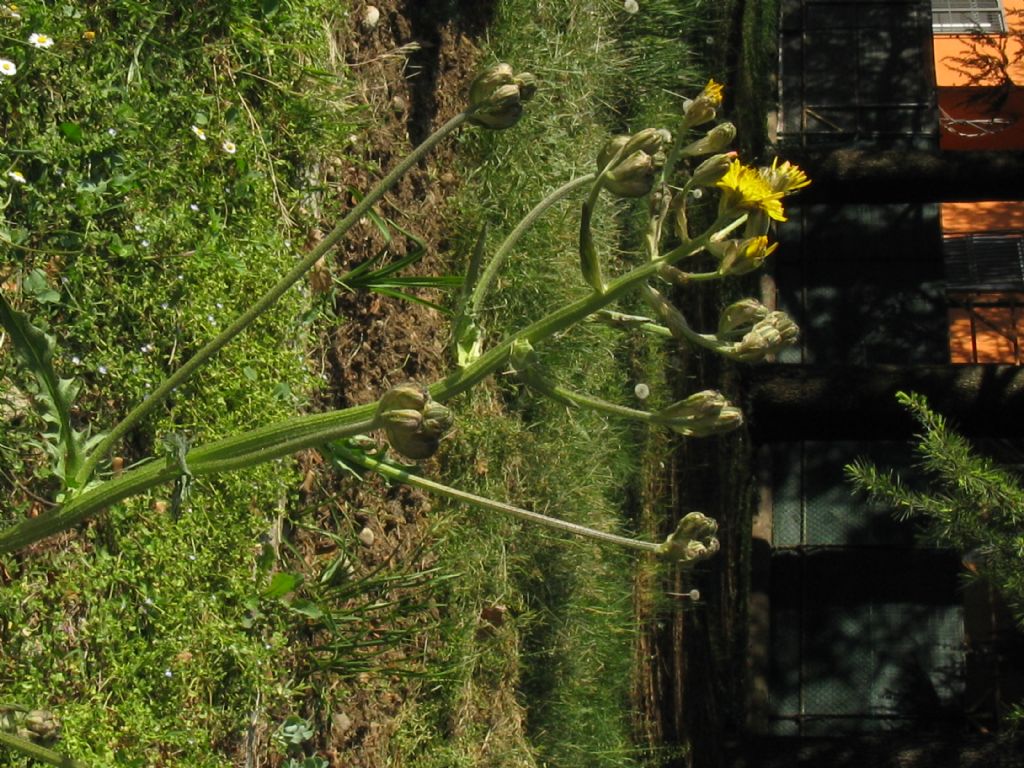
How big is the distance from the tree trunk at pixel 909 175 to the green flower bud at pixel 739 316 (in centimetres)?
438

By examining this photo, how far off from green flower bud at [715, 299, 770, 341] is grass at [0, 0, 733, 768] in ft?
4.75

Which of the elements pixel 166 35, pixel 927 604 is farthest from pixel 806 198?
pixel 166 35

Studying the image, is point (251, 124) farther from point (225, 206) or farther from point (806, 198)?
point (806, 198)

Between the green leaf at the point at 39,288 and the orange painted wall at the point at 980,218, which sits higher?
the orange painted wall at the point at 980,218

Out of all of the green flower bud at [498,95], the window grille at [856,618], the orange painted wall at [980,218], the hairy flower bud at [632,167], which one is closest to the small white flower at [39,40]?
the green flower bud at [498,95]

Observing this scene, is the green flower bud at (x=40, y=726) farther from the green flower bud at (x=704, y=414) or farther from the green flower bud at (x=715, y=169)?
the green flower bud at (x=715, y=169)

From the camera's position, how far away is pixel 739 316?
2.01 meters

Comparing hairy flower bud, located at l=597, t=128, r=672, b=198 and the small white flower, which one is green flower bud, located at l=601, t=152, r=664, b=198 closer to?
hairy flower bud, located at l=597, t=128, r=672, b=198

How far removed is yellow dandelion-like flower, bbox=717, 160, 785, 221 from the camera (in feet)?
6.64

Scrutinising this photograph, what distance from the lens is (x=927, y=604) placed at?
634cm

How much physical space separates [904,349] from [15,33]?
17.4 ft

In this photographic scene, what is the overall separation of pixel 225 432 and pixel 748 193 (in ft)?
5.42

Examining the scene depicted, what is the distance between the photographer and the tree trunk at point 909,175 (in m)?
5.94

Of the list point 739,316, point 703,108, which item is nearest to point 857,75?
point 703,108
